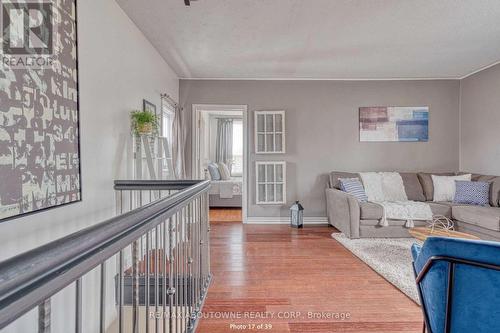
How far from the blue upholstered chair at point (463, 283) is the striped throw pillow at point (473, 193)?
4.04 metres

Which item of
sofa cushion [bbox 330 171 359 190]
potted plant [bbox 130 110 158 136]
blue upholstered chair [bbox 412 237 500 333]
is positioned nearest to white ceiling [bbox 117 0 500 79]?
potted plant [bbox 130 110 158 136]

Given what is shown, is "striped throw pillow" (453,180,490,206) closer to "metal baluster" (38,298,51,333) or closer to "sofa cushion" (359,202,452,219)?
"sofa cushion" (359,202,452,219)

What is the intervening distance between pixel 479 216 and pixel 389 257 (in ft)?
4.70

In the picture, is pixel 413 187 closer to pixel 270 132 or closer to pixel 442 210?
pixel 442 210

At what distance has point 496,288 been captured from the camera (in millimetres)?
1099

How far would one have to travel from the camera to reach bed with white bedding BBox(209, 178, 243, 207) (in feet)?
22.9

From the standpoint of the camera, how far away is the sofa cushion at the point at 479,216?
3660mm

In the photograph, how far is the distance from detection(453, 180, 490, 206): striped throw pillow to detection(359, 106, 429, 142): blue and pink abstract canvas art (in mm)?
1218

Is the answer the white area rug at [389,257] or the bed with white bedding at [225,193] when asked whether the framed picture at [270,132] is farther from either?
the white area rug at [389,257]

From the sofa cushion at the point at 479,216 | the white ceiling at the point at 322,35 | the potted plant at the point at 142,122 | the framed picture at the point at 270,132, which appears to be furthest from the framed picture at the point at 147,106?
the sofa cushion at the point at 479,216

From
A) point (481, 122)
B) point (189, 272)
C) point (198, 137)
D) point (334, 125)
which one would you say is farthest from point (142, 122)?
point (481, 122)

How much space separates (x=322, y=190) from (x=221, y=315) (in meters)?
3.61

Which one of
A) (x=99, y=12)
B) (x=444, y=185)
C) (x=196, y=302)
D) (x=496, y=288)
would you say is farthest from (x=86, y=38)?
(x=444, y=185)

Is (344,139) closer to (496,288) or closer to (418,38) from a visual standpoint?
(418,38)
